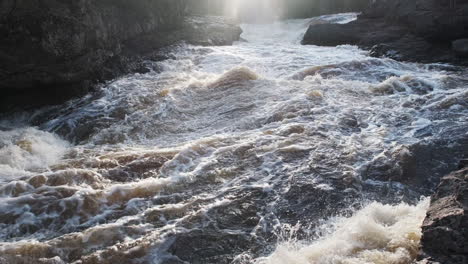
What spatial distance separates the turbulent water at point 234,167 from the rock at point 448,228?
0.96 feet

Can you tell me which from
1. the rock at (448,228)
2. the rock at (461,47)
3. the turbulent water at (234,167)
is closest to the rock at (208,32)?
the turbulent water at (234,167)

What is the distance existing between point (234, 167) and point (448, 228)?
3740mm

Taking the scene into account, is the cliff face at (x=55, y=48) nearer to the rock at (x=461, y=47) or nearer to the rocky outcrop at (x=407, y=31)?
the rocky outcrop at (x=407, y=31)

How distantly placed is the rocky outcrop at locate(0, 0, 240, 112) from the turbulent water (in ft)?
2.38

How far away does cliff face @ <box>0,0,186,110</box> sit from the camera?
10453 mm

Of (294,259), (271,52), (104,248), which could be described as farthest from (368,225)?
(271,52)

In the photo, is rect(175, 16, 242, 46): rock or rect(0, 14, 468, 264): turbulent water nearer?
rect(0, 14, 468, 264): turbulent water

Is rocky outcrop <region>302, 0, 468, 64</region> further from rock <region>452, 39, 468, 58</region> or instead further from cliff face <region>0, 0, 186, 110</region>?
cliff face <region>0, 0, 186, 110</region>

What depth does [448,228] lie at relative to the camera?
14.3 ft

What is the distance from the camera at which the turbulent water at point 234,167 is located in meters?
5.28

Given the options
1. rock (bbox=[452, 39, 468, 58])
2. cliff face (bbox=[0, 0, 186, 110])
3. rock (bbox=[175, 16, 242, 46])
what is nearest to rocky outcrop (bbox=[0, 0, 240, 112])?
cliff face (bbox=[0, 0, 186, 110])

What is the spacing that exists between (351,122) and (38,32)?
8235 millimetres

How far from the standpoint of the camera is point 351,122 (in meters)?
9.15

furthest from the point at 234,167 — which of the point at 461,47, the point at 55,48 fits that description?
the point at 461,47
